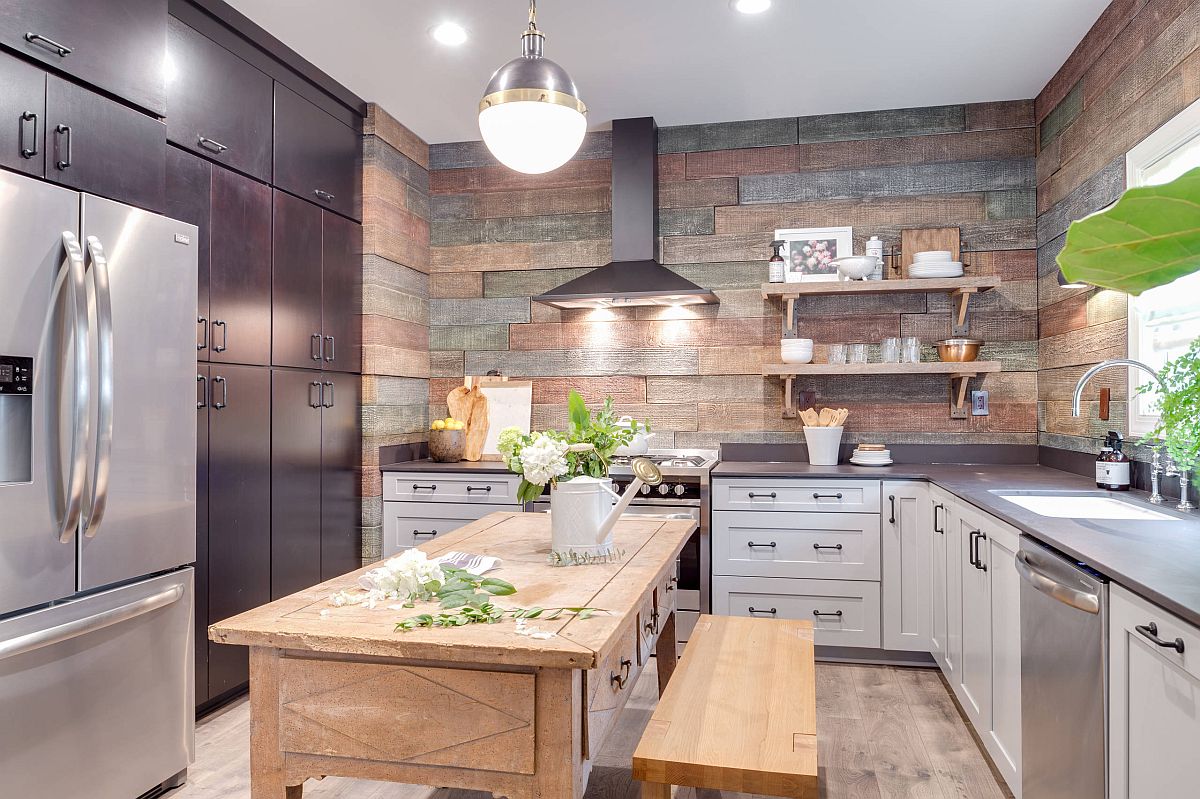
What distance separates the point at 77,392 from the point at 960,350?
3.57 metres

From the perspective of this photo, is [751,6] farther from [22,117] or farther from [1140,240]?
[1140,240]

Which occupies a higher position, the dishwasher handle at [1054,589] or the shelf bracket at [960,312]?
the shelf bracket at [960,312]

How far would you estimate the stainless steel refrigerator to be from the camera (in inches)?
76.0

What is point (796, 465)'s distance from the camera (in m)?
3.99

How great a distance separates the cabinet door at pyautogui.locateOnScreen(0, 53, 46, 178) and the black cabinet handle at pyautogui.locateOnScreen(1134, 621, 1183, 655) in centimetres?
271

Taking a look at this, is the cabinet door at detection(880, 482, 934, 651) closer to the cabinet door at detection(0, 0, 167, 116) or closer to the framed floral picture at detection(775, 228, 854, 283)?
the framed floral picture at detection(775, 228, 854, 283)

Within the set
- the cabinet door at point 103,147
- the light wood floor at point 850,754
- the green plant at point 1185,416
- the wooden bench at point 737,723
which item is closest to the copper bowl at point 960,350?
the light wood floor at point 850,754

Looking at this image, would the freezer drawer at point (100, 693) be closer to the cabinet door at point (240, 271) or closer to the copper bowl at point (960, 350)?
the cabinet door at point (240, 271)

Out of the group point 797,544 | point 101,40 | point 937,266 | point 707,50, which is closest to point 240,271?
point 101,40

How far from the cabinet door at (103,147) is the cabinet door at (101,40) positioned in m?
0.05

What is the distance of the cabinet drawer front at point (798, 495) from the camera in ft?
11.7

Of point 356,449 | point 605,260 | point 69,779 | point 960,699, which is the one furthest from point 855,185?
point 69,779

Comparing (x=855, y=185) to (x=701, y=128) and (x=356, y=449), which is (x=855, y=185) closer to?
(x=701, y=128)

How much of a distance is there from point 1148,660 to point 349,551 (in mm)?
3410
